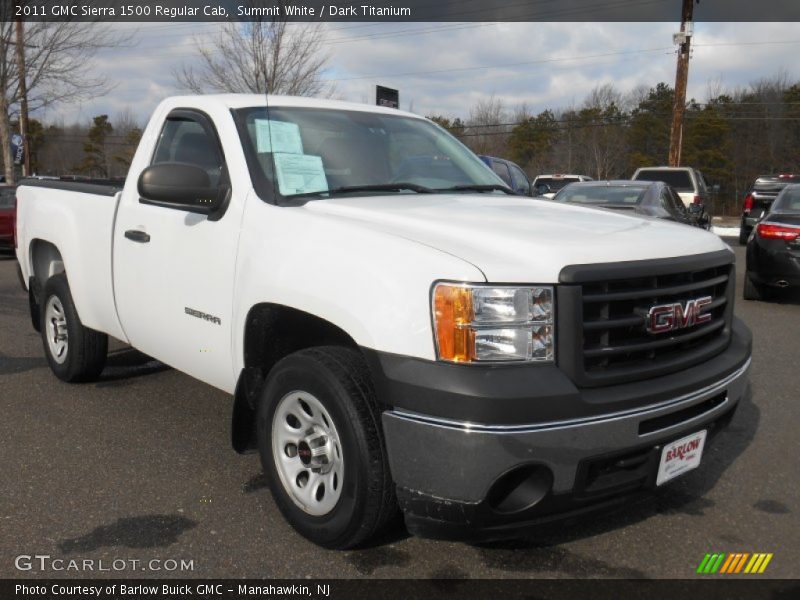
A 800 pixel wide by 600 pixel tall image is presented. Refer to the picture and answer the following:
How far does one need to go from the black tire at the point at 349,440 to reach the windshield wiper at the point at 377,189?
85cm

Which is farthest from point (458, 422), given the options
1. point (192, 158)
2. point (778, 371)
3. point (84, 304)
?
point (778, 371)

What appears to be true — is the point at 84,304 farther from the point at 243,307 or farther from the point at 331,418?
the point at 331,418

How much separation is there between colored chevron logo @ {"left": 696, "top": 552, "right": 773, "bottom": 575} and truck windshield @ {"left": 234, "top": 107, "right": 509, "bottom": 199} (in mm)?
2106

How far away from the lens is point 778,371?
19.1 ft

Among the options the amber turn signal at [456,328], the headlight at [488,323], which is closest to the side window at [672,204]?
the headlight at [488,323]

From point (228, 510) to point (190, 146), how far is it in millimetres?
1945

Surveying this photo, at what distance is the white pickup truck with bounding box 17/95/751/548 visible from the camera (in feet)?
7.91

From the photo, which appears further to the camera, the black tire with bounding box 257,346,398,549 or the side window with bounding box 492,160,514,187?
the side window with bounding box 492,160,514,187

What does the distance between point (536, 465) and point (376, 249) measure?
93 centimetres

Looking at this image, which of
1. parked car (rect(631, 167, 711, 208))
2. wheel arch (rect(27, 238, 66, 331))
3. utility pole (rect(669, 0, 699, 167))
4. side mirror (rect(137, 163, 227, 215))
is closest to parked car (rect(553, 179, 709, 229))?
parked car (rect(631, 167, 711, 208))

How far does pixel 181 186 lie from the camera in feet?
10.9

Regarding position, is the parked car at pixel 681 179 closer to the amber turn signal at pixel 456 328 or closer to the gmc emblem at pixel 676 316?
the gmc emblem at pixel 676 316

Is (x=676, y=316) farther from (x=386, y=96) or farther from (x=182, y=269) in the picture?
(x=386, y=96)

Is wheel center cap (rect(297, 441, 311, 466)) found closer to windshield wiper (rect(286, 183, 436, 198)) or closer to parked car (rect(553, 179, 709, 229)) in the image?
windshield wiper (rect(286, 183, 436, 198))
